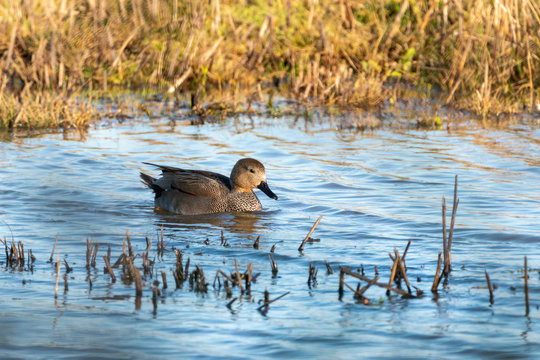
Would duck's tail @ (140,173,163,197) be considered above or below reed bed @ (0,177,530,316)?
above

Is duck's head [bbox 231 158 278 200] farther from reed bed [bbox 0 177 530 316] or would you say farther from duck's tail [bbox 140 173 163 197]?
reed bed [bbox 0 177 530 316]

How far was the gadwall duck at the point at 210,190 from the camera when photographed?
7.36 meters

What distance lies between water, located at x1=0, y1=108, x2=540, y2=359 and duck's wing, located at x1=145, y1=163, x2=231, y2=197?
0.26m

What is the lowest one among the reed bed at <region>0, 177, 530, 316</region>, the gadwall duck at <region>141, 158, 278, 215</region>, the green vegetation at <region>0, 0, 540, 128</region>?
the reed bed at <region>0, 177, 530, 316</region>

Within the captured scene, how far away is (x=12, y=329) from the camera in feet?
13.5

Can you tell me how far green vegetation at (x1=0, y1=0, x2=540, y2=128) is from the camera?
1156 cm

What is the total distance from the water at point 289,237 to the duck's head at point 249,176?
280mm

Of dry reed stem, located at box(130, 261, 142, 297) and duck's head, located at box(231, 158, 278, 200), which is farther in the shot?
duck's head, located at box(231, 158, 278, 200)

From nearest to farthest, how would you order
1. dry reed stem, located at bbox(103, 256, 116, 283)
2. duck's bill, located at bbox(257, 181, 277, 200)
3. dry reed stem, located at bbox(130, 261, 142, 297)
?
dry reed stem, located at bbox(130, 261, 142, 297)
dry reed stem, located at bbox(103, 256, 116, 283)
duck's bill, located at bbox(257, 181, 277, 200)

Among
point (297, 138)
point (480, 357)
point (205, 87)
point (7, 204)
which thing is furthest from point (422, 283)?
point (205, 87)

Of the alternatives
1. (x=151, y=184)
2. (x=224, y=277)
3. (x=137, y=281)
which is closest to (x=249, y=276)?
(x=224, y=277)

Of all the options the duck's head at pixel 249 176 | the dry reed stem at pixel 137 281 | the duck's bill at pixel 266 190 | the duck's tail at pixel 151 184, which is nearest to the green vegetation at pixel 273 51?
the duck's tail at pixel 151 184

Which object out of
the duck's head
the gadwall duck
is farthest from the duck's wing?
the duck's head

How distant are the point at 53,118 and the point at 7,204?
3.45 meters
